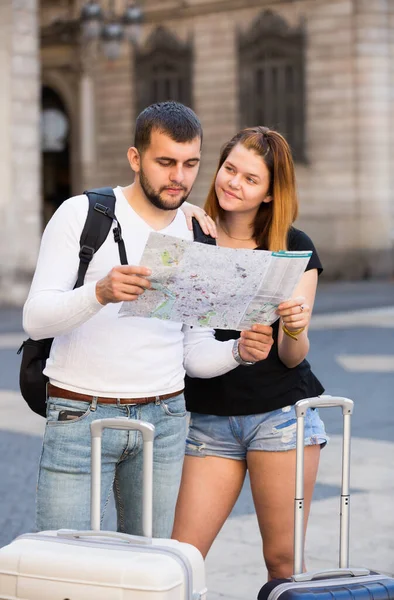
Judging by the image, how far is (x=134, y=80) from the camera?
104ft

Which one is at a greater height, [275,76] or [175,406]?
[275,76]

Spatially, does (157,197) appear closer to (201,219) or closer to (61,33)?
(201,219)

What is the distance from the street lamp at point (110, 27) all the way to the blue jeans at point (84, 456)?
65.4 feet

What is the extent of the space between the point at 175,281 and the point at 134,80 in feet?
94.4

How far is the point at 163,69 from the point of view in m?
31.2

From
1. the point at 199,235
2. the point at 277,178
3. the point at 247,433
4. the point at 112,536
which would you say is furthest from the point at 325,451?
the point at 112,536

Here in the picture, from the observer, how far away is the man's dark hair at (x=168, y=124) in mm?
3598

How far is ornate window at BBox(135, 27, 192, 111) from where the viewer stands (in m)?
30.7

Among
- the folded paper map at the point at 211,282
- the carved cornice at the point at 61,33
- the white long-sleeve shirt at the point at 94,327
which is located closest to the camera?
the folded paper map at the point at 211,282

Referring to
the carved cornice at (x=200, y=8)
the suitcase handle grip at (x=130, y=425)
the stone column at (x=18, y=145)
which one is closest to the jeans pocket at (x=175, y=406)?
the suitcase handle grip at (x=130, y=425)

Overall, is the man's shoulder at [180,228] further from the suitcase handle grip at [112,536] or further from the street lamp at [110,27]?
the street lamp at [110,27]

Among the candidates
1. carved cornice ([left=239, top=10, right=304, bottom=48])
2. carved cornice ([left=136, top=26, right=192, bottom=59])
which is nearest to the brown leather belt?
carved cornice ([left=239, top=10, right=304, bottom=48])

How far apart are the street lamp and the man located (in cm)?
1988

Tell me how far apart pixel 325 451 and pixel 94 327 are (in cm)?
511
